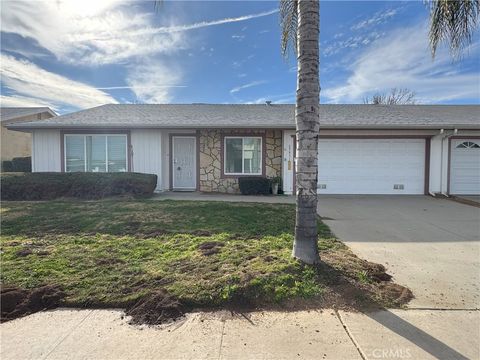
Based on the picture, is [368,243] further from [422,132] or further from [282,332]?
[422,132]

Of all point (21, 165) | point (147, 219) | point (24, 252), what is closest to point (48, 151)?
point (21, 165)

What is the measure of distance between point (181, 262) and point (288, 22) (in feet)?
16.9

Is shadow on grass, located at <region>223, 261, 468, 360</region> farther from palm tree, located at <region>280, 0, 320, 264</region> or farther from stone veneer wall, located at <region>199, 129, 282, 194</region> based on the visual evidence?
stone veneer wall, located at <region>199, 129, 282, 194</region>

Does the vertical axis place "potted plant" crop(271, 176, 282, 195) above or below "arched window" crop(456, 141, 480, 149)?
below

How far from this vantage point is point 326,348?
2547 millimetres

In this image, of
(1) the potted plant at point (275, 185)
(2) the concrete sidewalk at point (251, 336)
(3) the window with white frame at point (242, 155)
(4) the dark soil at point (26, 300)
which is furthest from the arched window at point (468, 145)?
(4) the dark soil at point (26, 300)

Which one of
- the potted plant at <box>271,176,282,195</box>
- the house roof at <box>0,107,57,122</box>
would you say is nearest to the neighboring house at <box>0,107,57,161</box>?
the house roof at <box>0,107,57,122</box>

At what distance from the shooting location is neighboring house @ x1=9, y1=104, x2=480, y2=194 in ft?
38.9

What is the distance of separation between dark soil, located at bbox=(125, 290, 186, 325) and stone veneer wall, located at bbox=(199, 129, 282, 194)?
30.2 feet

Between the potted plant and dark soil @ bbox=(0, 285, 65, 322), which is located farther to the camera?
the potted plant

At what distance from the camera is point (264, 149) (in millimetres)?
12469

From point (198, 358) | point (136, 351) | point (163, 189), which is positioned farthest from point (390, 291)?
point (163, 189)
